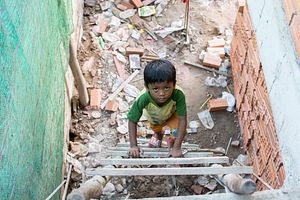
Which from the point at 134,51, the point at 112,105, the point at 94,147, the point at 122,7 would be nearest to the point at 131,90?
the point at 112,105

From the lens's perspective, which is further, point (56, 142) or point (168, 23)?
point (168, 23)

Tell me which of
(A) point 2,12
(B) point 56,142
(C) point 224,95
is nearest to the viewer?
(A) point 2,12

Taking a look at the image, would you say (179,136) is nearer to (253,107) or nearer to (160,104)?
(160,104)

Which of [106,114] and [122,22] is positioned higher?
[122,22]

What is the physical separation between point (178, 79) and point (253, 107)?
4.31 feet

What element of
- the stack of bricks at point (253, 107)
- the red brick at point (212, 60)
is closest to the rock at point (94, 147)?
the stack of bricks at point (253, 107)

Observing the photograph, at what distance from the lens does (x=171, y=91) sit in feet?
12.9

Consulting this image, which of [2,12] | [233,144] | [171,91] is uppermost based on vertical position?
[2,12]

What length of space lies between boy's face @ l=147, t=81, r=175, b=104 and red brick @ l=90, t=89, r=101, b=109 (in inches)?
68.5

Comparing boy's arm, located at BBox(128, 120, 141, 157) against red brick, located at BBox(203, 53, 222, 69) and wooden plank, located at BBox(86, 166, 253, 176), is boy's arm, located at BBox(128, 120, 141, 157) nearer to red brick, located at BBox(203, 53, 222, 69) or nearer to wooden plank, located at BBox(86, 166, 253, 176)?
wooden plank, located at BBox(86, 166, 253, 176)

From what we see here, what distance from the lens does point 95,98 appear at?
5625mm

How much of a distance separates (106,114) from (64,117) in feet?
2.91

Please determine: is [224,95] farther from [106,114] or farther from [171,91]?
[171,91]

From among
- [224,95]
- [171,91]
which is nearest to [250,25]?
[224,95]
